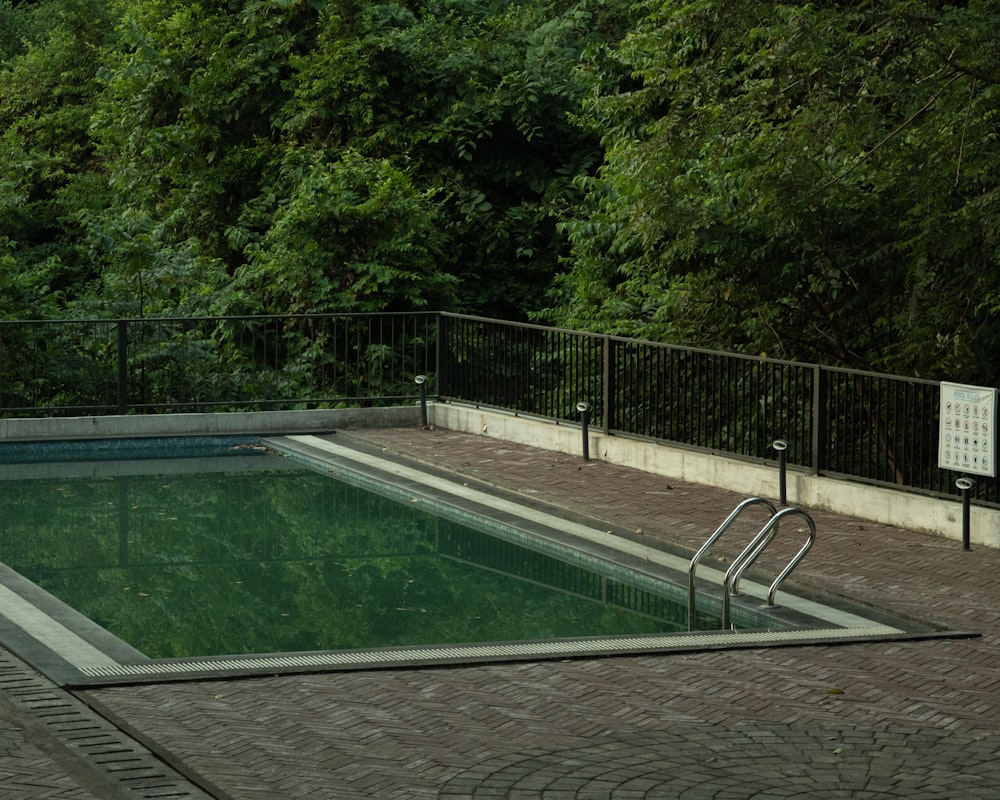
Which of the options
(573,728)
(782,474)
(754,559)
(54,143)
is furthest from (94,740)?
(54,143)

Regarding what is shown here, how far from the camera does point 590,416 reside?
18.6 metres

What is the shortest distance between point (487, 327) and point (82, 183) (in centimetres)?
1526

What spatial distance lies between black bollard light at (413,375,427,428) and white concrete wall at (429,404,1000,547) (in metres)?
0.37

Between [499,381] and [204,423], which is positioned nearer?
[499,381]

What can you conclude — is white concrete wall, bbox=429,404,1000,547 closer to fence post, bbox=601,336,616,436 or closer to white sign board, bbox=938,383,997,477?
fence post, bbox=601,336,616,436

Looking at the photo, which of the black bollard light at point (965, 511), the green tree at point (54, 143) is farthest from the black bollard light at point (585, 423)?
the green tree at point (54, 143)

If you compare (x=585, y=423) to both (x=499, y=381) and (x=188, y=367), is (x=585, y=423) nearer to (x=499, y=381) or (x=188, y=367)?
(x=499, y=381)

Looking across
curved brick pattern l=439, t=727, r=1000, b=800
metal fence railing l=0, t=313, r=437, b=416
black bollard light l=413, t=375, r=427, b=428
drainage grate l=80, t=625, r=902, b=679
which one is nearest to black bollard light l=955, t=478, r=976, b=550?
drainage grate l=80, t=625, r=902, b=679

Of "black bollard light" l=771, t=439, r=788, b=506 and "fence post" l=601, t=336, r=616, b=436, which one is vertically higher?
"fence post" l=601, t=336, r=616, b=436

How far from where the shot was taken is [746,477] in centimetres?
1580

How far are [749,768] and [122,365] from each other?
1410cm

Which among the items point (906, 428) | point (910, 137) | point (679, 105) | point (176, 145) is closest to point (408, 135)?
point (176, 145)

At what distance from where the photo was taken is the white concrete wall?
13.8 m

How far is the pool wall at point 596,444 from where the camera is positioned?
14000 mm
